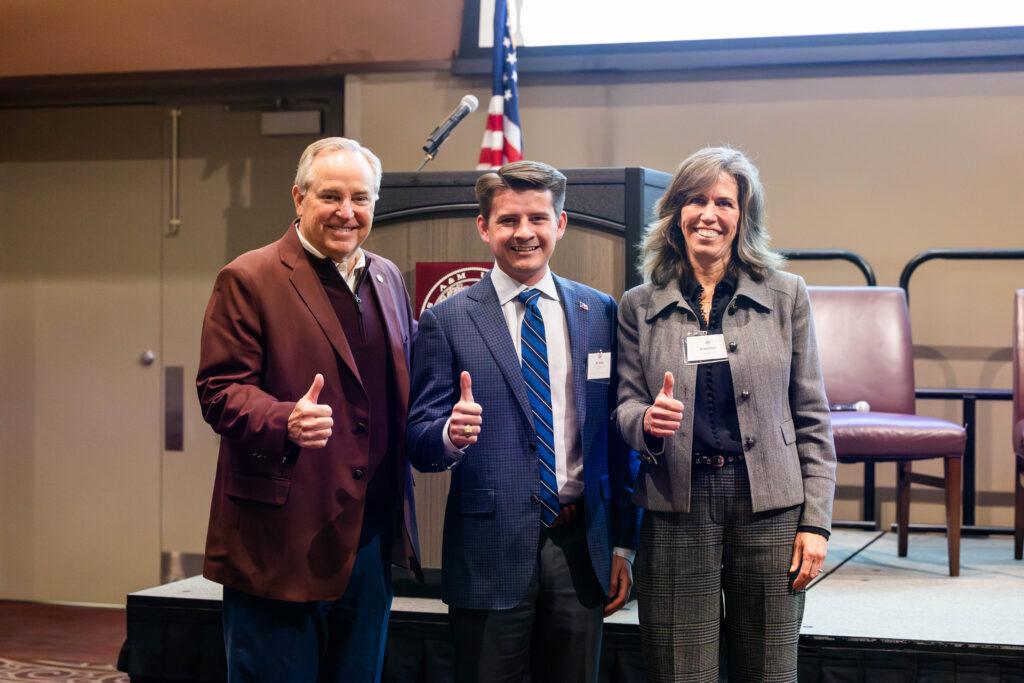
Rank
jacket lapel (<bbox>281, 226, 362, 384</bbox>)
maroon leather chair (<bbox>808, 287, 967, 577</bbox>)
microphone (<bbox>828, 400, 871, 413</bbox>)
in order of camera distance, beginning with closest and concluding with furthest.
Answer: jacket lapel (<bbox>281, 226, 362, 384</bbox>)
microphone (<bbox>828, 400, 871, 413</bbox>)
maroon leather chair (<bbox>808, 287, 967, 577</bbox>)

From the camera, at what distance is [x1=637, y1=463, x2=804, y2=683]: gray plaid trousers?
78.7 inches

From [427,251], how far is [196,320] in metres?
2.59

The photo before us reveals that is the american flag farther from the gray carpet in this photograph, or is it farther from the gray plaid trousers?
the gray plaid trousers

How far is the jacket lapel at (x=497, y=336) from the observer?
2.03 metres

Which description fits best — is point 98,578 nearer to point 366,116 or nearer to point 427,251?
point 366,116

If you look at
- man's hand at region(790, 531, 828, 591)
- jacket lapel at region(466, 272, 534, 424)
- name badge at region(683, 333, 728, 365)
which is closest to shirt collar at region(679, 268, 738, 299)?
name badge at region(683, 333, 728, 365)

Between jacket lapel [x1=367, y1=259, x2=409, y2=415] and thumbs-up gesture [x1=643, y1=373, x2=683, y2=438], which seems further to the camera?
jacket lapel [x1=367, y1=259, x2=409, y2=415]

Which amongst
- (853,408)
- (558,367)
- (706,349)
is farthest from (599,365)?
(853,408)

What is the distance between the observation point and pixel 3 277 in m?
5.52

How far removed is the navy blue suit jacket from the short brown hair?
0.17 meters

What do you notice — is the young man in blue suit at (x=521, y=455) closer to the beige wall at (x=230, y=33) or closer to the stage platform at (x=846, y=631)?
the stage platform at (x=846, y=631)

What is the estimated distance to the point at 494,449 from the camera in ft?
6.65

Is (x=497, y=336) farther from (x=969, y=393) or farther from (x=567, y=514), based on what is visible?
(x=969, y=393)

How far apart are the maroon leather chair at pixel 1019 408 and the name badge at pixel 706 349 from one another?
1.85 meters
